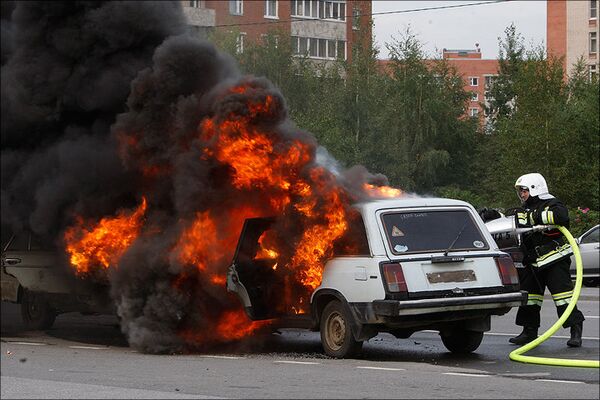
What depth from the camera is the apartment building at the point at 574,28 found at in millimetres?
81188

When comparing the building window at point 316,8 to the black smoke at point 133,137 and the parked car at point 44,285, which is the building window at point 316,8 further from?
the parked car at point 44,285

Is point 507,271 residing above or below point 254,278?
above

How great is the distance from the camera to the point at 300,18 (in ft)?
229

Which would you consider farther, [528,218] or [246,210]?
[246,210]

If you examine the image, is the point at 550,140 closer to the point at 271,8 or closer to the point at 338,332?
the point at 338,332

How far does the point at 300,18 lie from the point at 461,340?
59589 mm

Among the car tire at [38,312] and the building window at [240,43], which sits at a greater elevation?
the building window at [240,43]

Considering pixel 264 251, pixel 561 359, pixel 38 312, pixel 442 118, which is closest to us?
pixel 561 359

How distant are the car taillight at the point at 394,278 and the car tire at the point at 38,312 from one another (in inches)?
215

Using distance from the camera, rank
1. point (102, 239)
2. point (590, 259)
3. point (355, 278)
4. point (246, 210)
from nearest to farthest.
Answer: point (355, 278), point (246, 210), point (102, 239), point (590, 259)

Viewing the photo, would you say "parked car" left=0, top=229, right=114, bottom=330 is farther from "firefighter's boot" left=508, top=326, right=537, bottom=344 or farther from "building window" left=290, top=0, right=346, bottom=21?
"building window" left=290, top=0, right=346, bottom=21

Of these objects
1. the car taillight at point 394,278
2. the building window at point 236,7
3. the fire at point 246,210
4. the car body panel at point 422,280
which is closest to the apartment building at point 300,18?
the building window at point 236,7

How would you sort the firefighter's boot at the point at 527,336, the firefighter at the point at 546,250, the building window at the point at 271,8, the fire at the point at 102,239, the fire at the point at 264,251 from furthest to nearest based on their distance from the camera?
1. the building window at the point at 271,8
2. the fire at the point at 102,239
3. the firefighter's boot at the point at 527,336
4. the fire at the point at 264,251
5. the firefighter at the point at 546,250

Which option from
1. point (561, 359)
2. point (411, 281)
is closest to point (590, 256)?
point (561, 359)
